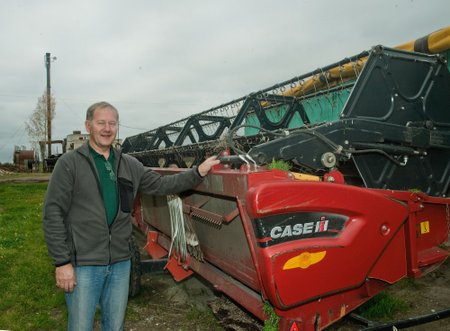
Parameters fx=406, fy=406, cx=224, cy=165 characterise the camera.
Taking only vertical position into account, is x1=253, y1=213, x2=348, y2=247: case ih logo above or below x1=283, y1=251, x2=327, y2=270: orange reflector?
above

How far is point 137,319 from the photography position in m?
3.85

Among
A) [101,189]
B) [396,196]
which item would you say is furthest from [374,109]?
[101,189]

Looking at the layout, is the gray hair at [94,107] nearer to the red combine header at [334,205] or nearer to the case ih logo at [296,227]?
the red combine header at [334,205]

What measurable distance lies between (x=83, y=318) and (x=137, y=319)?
5.03 ft

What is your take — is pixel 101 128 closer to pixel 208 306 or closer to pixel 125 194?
pixel 125 194

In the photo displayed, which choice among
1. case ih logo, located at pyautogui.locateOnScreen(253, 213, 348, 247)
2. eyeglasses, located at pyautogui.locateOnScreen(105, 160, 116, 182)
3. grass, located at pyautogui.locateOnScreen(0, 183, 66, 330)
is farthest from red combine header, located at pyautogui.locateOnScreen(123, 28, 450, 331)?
grass, located at pyautogui.locateOnScreen(0, 183, 66, 330)

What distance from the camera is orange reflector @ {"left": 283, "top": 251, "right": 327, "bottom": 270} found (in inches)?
89.8

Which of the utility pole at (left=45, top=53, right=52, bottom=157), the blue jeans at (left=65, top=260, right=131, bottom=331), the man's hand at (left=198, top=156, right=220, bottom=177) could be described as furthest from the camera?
the utility pole at (left=45, top=53, right=52, bottom=157)

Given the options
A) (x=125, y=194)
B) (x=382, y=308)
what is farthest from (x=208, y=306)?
(x=125, y=194)

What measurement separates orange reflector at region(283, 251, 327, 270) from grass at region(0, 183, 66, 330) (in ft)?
8.28

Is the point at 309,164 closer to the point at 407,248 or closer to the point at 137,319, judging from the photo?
the point at 407,248

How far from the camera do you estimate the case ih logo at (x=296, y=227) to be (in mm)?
2250

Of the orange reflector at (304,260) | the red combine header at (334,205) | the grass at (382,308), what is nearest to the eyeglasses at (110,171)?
the red combine header at (334,205)

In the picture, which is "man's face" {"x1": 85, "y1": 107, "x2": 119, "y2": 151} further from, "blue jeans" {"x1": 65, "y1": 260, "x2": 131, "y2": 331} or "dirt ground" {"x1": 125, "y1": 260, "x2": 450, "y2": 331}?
"dirt ground" {"x1": 125, "y1": 260, "x2": 450, "y2": 331}
